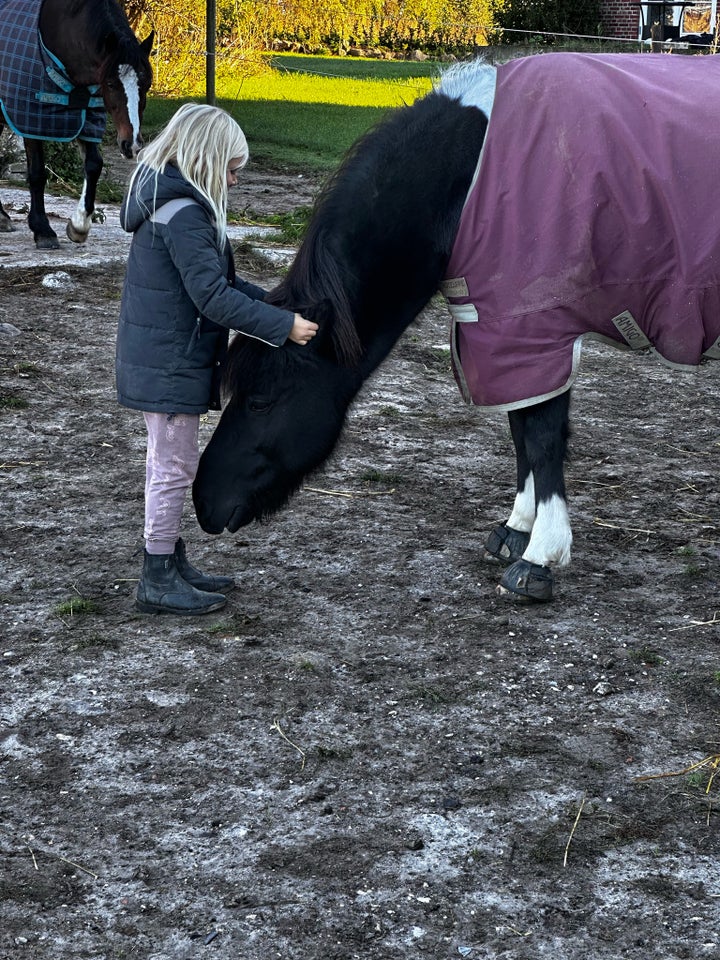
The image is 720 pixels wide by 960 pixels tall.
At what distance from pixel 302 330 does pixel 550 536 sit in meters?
0.99

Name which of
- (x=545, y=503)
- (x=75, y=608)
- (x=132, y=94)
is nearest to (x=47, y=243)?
(x=132, y=94)

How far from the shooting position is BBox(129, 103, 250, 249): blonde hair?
9.98ft

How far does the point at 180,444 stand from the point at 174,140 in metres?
0.83

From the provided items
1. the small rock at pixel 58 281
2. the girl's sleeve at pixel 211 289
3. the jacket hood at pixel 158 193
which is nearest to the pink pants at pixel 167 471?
the girl's sleeve at pixel 211 289

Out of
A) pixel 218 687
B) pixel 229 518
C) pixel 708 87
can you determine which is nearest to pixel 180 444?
pixel 229 518

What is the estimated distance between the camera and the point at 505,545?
372 cm

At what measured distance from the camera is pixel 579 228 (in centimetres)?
313

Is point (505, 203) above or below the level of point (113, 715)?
above

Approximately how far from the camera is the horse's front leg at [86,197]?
720 centimetres

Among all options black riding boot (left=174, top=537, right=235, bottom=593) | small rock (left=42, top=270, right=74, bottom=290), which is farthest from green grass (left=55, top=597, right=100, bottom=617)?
small rock (left=42, top=270, right=74, bottom=290)

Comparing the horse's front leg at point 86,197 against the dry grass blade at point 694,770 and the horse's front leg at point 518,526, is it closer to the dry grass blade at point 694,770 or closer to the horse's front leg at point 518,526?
the horse's front leg at point 518,526

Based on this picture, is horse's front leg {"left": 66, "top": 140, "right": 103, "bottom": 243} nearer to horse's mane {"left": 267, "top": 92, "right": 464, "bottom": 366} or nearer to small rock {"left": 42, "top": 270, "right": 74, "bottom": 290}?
small rock {"left": 42, "top": 270, "right": 74, "bottom": 290}

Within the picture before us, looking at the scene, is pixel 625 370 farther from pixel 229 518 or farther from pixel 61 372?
pixel 229 518

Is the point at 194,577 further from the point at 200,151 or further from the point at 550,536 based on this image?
the point at 200,151
